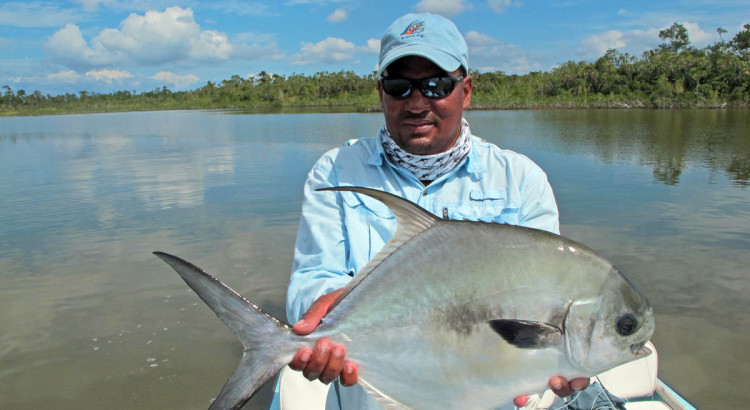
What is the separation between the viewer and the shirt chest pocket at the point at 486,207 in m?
2.25

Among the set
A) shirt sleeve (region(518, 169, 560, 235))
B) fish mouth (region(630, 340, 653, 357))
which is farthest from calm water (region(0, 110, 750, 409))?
fish mouth (region(630, 340, 653, 357))

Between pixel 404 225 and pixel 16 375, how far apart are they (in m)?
5.35

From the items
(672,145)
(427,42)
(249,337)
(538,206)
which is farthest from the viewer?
(672,145)

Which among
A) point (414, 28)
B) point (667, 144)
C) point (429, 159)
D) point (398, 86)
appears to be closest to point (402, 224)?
point (429, 159)

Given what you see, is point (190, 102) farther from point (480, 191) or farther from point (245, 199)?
point (480, 191)

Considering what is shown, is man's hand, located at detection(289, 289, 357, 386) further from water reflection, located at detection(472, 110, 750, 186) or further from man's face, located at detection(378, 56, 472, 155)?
water reflection, located at detection(472, 110, 750, 186)

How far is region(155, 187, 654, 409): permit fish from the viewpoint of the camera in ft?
4.76

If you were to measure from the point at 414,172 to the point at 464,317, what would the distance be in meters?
0.98

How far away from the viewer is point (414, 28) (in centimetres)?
216

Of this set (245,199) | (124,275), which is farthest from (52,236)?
(245,199)

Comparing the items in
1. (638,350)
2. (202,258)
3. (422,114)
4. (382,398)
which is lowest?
(202,258)

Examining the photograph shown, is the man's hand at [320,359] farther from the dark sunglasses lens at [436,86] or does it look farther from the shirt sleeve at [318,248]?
the dark sunglasses lens at [436,86]

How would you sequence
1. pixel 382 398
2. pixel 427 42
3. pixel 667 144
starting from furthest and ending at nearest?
pixel 667 144 → pixel 427 42 → pixel 382 398

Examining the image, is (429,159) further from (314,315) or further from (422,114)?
(314,315)
